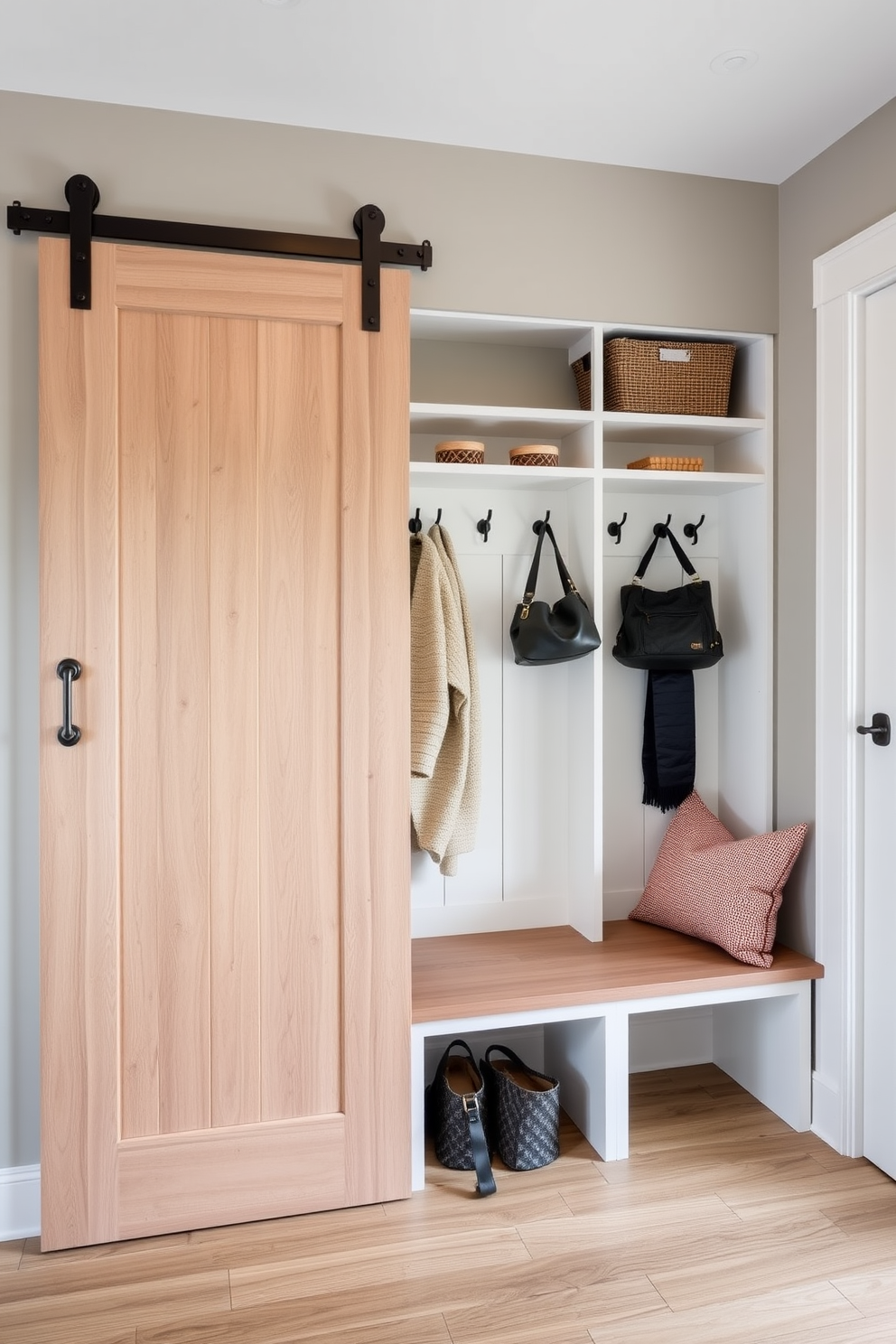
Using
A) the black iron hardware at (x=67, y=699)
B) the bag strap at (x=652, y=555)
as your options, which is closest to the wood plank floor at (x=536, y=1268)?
the black iron hardware at (x=67, y=699)

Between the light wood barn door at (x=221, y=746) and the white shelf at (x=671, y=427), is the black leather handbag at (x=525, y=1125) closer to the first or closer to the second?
the light wood barn door at (x=221, y=746)

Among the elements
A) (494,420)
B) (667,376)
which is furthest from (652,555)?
(494,420)

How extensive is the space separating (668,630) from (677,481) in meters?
Result: 0.40

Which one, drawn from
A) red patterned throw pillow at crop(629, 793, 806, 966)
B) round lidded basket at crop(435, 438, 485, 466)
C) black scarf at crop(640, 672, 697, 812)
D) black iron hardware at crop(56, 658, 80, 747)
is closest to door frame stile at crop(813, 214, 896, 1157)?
red patterned throw pillow at crop(629, 793, 806, 966)

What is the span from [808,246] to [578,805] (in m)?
1.58

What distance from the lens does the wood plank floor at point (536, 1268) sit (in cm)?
175

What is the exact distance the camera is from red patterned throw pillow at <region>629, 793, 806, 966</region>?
7.89ft

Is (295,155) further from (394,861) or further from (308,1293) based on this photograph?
(308,1293)

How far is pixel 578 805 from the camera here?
8.66 ft

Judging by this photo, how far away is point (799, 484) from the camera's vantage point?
249cm

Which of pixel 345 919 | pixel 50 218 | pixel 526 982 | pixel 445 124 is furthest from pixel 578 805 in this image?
pixel 50 218

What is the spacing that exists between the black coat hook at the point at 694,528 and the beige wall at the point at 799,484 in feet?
0.89

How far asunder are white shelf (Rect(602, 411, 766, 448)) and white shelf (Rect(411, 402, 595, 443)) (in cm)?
9

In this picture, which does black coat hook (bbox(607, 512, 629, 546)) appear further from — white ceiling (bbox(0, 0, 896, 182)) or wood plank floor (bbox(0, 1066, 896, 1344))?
wood plank floor (bbox(0, 1066, 896, 1344))
